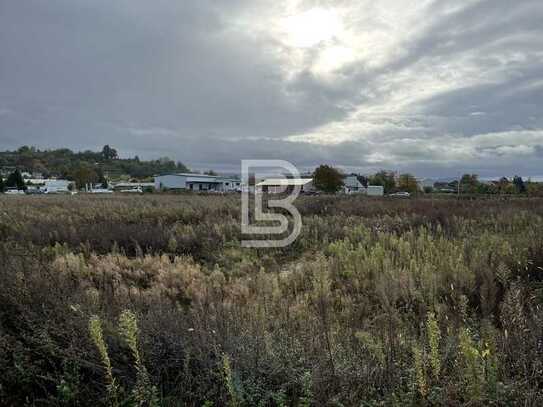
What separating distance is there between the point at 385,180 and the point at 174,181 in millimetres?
57057

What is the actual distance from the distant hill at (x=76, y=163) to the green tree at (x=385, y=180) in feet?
292

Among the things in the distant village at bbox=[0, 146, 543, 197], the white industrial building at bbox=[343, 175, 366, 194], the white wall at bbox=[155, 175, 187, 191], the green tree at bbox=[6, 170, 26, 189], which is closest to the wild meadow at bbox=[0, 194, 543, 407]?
the distant village at bbox=[0, 146, 543, 197]

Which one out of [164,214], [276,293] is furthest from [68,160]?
[276,293]

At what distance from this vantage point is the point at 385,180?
104188 millimetres

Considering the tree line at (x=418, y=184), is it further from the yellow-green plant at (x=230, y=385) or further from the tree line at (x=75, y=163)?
the tree line at (x=75, y=163)

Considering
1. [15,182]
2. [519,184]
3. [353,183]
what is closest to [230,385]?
[519,184]

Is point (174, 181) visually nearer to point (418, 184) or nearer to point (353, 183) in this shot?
point (353, 183)

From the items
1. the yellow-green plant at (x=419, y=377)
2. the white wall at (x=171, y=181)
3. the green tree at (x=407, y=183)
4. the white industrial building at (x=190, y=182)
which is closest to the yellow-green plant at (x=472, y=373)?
the yellow-green plant at (x=419, y=377)

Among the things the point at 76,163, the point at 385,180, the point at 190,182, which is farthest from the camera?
the point at 76,163

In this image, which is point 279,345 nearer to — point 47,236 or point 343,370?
point 343,370

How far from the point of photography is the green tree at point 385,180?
315 feet

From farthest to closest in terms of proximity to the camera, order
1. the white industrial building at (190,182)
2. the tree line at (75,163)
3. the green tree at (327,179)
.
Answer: the tree line at (75,163)
the white industrial building at (190,182)
the green tree at (327,179)

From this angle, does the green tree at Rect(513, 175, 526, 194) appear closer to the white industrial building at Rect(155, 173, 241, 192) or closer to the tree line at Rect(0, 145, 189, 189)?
the white industrial building at Rect(155, 173, 241, 192)

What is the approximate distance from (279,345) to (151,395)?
104 cm
